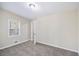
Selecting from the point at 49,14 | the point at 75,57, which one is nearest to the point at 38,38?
the point at 49,14

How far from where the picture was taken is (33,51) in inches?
68.1

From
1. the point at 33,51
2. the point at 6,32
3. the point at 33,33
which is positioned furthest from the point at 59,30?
the point at 6,32

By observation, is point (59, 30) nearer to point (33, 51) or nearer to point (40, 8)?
point (40, 8)

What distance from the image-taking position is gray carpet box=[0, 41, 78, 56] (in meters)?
1.66

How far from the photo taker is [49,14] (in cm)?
177

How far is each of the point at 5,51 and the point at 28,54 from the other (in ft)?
1.68

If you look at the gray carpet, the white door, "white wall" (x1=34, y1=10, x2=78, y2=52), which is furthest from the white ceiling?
the gray carpet

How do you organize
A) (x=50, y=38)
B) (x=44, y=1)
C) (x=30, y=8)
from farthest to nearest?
(x=50, y=38)
(x=30, y=8)
(x=44, y=1)

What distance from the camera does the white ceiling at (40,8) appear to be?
1614 mm

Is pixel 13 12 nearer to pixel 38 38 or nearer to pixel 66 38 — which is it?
pixel 38 38

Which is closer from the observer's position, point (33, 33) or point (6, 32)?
point (6, 32)

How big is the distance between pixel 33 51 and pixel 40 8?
101cm

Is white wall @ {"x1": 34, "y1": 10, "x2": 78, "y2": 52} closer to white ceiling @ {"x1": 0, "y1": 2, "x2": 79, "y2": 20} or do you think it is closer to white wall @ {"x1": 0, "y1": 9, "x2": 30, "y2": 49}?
white ceiling @ {"x1": 0, "y1": 2, "x2": 79, "y2": 20}

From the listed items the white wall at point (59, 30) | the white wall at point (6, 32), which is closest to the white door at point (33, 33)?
the white wall at point (59, 30)
